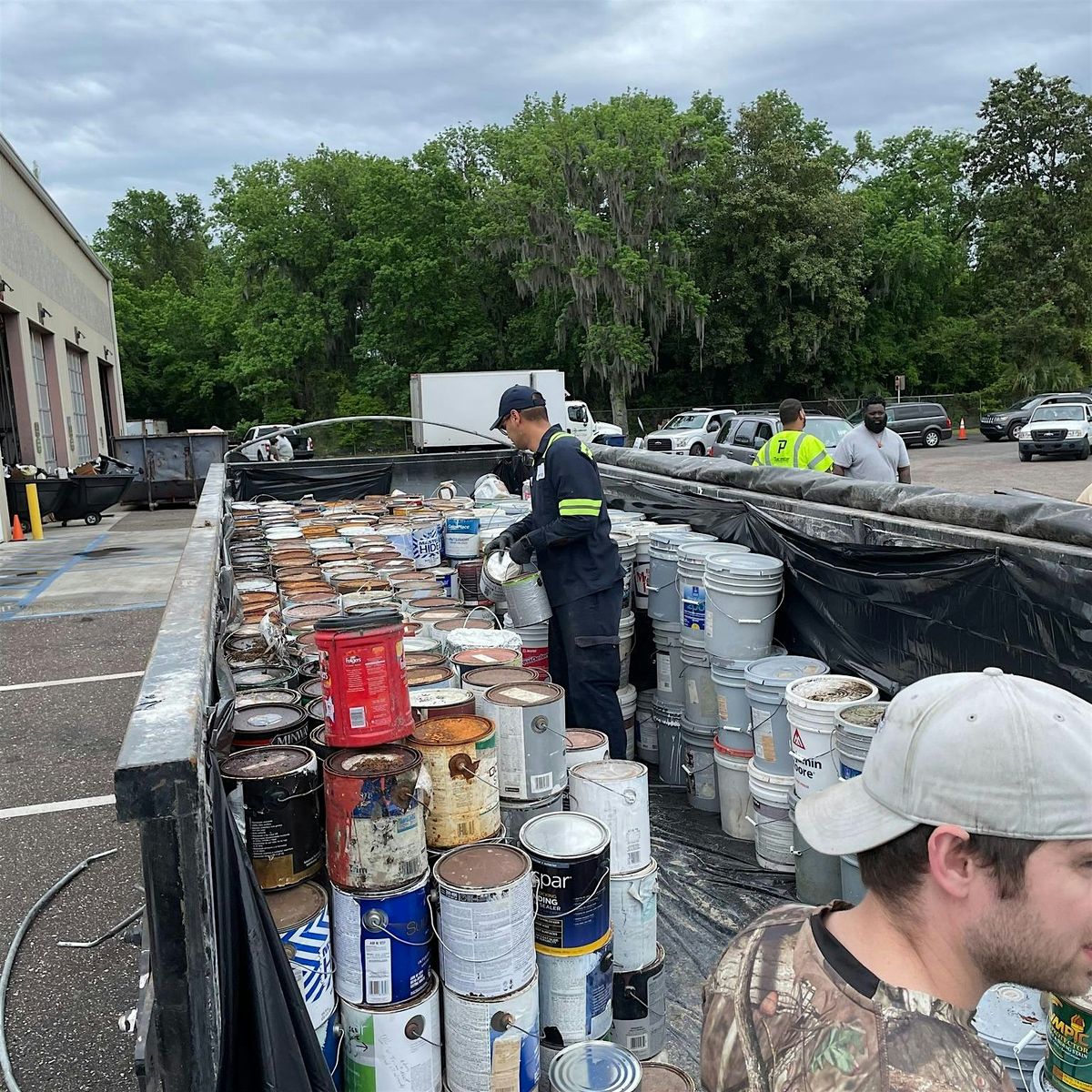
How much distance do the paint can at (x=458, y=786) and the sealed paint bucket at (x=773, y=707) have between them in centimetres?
202

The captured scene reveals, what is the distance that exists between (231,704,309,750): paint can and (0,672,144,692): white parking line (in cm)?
591

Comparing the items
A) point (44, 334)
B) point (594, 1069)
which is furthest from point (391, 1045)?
point (44, 334)

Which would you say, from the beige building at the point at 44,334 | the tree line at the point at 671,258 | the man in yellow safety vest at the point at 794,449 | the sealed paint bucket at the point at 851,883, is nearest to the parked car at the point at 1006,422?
the tree line at the point at 671,258

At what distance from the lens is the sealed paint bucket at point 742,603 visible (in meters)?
4.88

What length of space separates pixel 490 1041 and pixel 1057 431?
28359mm

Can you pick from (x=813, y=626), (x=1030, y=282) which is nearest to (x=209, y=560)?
(x=813, y=626)

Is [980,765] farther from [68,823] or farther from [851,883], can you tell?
[68,823]

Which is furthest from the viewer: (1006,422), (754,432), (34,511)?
(1006,422)

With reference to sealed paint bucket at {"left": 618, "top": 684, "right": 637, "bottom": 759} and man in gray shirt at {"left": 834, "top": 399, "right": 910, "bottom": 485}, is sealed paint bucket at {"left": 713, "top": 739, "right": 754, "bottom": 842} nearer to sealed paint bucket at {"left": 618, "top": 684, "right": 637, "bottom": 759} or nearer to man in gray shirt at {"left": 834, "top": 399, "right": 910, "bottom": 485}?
sealed paint bucket at {"left": 618, "top": 684, "right": 637, "bottom": 759}

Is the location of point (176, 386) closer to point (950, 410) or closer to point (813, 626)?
point (950, 410)

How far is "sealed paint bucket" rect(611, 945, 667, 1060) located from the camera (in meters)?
3.01

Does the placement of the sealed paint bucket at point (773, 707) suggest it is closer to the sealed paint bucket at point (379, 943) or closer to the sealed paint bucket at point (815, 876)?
the sealed paint bucket at point (815, 876)

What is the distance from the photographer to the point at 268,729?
2822mm

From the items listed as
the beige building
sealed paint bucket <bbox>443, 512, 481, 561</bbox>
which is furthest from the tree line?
sealed paint bucket <bbox>443, 512, 481, 561</bbox>
